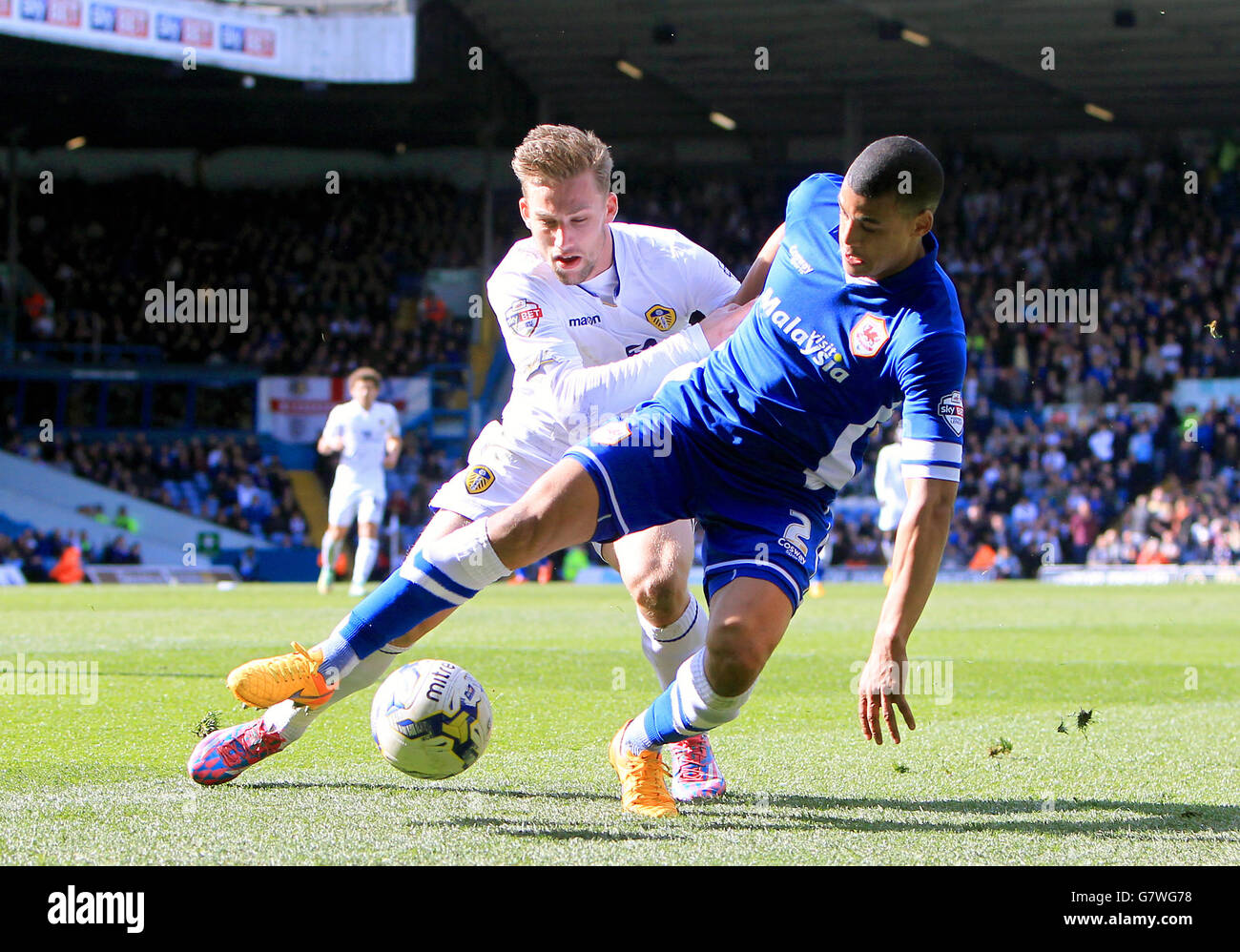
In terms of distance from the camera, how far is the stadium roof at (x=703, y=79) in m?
27.2

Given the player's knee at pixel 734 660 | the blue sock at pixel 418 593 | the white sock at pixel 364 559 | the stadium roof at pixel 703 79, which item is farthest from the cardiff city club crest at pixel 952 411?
the stadium roof at pixel 703 79

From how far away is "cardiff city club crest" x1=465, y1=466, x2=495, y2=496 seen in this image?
16.6ft

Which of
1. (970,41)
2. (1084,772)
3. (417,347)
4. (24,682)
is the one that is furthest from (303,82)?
(1084,772)

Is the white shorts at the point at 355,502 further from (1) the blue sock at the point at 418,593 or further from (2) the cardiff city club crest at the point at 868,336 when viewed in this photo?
(2) the cardiff city club crest at the point at 868,336

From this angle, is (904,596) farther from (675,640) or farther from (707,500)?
(675,640)

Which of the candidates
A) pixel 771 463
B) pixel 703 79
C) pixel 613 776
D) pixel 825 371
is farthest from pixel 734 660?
pixel 703 79

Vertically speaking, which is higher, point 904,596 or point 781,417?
point 781,417

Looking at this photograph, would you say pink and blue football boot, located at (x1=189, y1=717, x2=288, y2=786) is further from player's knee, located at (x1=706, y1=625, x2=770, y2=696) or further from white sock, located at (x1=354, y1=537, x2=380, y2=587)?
white sock, located at (x1=354, y1=537, x2=380, y2=587)

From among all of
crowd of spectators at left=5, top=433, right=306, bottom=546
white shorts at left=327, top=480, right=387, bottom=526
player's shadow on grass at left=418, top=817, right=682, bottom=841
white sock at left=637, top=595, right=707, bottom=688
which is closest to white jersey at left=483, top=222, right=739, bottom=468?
white sock at left=637, top=595, right=707, bottom=688

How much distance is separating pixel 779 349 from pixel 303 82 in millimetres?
27517

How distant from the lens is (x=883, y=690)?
11.8 feet

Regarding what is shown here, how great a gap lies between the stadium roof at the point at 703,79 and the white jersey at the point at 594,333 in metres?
22.6

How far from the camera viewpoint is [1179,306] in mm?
28875

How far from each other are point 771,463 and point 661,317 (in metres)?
1.08
